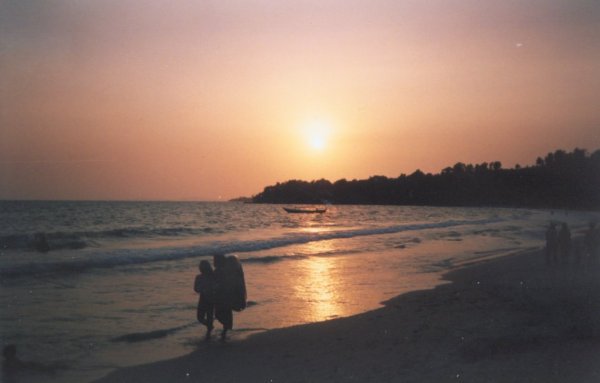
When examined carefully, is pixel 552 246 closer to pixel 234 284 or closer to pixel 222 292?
pixel 234 284

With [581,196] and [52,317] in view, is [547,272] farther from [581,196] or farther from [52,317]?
[581,196]

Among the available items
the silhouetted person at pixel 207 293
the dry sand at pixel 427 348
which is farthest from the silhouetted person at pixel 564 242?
the silhouetted person at pixel 207 293

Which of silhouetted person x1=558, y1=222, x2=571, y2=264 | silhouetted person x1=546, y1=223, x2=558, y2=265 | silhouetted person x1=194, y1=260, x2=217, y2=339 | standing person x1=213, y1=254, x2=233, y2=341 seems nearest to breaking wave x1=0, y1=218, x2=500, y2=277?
silhouetted person x1=546, y1=223, x2=558, y2=265

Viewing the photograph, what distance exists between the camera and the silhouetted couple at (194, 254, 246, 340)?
9742 millimetres

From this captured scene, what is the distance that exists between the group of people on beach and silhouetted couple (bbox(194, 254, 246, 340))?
524 inches

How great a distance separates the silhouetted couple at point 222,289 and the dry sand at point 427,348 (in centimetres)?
54

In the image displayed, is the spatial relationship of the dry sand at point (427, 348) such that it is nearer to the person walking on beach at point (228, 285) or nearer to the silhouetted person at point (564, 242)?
the person walking on beach at point (228, 285)

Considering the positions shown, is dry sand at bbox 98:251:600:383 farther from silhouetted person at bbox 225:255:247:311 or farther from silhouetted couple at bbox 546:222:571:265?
silhouetted couple at bbox 546:222:571:265

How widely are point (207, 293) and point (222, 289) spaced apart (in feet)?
0.90

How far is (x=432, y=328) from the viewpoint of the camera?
9852mm

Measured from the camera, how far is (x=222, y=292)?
9.75 m

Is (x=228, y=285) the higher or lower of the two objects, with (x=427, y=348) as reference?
higher

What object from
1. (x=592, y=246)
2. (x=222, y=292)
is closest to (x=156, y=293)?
(x=222, y=292)

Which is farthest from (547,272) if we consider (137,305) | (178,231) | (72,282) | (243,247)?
(178,231)
